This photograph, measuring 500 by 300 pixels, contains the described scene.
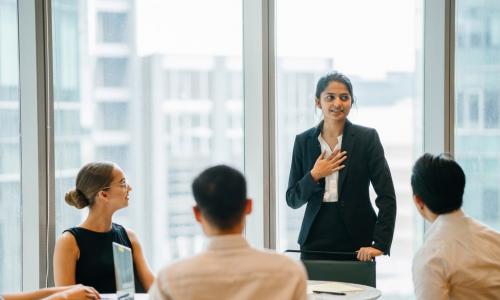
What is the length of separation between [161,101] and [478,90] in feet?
6.57

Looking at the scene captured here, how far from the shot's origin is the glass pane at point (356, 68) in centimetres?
422

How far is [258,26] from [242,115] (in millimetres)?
558

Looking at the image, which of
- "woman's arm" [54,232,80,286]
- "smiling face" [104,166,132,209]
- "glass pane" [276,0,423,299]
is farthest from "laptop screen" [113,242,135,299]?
"glass pane" [276,0,423,299]

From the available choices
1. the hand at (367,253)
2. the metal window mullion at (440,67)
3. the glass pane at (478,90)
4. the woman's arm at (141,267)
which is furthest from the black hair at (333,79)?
the woman's arm at (141,267)

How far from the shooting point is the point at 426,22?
4.24 metres

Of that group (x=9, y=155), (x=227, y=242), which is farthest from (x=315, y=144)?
(x=227, y=242)

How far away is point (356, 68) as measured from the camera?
4.24 m

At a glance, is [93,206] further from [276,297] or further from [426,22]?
[426,22]

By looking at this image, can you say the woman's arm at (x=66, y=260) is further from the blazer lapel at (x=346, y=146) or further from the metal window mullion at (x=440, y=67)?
the metal window mullion at (x=440, y=67)

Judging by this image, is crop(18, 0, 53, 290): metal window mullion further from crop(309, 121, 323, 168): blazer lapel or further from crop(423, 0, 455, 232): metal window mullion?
crop(423, 0, 455, 232): metal window mullion

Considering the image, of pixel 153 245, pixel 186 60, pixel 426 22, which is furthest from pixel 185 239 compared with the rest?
pixel 426 22

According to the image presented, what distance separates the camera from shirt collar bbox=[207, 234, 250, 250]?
1.72 m

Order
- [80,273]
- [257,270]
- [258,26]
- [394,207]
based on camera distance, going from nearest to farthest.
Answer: [257,270]
[80,273]
[394,207]
[258,26]

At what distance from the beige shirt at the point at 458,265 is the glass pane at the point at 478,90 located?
7.20 feet
